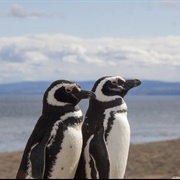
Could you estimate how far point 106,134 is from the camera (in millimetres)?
7301

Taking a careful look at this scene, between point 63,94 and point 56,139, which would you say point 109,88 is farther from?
point 56,139

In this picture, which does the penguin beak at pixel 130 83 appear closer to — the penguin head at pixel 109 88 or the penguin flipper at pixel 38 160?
the penguin head at pixel 109 88

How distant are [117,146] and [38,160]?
1108 millimetres

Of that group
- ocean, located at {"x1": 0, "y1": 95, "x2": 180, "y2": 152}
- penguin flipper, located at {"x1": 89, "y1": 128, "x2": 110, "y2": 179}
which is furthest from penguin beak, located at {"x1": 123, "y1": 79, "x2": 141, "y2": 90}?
ocean, located at {"x1": 0, "y1": 95, "x2": 180, "y2": 152}

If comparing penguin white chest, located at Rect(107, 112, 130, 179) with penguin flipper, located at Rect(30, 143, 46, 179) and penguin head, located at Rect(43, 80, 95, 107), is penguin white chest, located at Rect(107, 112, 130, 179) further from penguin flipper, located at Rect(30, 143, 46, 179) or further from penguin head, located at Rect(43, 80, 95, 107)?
penguin flipper, located at Rect(30, 143, 46, 179)

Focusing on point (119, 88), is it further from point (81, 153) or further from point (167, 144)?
point (167, 144)

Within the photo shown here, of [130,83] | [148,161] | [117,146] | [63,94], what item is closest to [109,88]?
[130,83]

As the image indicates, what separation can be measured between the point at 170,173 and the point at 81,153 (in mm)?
15109

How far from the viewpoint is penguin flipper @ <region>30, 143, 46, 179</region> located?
21.0 feet

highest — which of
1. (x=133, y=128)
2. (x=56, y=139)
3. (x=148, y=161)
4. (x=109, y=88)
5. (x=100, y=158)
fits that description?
(x=109, y=88)

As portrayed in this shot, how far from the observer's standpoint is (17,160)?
26.2 metres

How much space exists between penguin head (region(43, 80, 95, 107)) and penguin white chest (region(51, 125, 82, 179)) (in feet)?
1.08

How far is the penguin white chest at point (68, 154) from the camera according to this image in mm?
6508

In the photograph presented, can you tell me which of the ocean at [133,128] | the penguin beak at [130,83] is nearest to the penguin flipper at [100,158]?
the penguin beak at [130,83]
